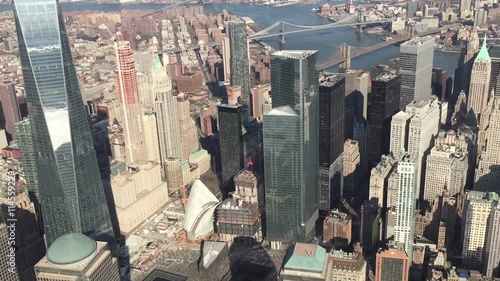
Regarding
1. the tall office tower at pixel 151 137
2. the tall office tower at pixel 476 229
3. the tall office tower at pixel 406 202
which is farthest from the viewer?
the tall office tower at pixel 151 137

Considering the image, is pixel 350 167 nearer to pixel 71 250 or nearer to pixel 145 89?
pixel 145 89

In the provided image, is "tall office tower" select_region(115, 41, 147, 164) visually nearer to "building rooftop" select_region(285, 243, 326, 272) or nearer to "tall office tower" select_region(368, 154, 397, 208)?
"tall office tower" select_region(368, 154, 397, 208)

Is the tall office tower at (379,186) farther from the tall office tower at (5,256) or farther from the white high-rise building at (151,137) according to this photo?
the tall office tower at (5,256)

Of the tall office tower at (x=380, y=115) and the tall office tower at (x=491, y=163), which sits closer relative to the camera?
the tall office tower at (x=491, y=163)

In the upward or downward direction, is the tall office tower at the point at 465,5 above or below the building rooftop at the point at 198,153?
above

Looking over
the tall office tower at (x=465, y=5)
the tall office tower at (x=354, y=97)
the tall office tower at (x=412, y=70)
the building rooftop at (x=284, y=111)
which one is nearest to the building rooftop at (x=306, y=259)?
the building rooftop at (x=284, y=111)

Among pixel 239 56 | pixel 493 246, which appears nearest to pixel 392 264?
pixel 493 246

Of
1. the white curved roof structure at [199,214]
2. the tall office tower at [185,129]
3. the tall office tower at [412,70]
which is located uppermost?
the tall office tower at [412,70]
